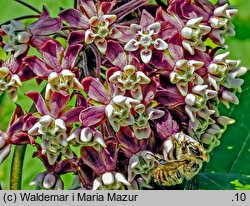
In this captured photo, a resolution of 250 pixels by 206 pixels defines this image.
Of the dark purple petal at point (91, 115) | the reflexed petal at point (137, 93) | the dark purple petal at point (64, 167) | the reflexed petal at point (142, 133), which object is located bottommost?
the dark purple petal at point (64, 167)

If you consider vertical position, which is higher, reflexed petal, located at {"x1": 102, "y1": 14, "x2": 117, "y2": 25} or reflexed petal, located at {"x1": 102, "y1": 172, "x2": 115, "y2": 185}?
reflexed petal, located at {"x1": 102, "y1": 14, "x2": 117, "y2": 25}

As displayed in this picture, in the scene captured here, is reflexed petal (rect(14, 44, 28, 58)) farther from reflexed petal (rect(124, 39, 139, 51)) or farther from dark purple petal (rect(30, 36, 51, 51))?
reflexed petal (rect(124, 39, 139, 51))

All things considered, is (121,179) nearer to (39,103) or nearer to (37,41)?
(39,103)

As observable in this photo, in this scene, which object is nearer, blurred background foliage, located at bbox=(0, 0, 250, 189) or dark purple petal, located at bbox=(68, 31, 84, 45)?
dark purple petal, located at bbox=(68, 31, 84, 45)

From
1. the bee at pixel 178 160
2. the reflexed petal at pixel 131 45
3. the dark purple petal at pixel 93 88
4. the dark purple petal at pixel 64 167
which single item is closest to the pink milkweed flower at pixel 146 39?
the reflexed petal at pixel 131 45

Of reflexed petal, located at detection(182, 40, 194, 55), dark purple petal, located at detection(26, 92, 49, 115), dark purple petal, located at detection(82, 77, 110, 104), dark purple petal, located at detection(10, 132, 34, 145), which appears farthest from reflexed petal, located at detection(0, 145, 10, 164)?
reflexed petal, located at detection(182, 40, 194, 55)

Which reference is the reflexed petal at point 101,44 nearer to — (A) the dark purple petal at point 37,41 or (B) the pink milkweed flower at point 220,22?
(A) the dark purple petal at point 37,41
